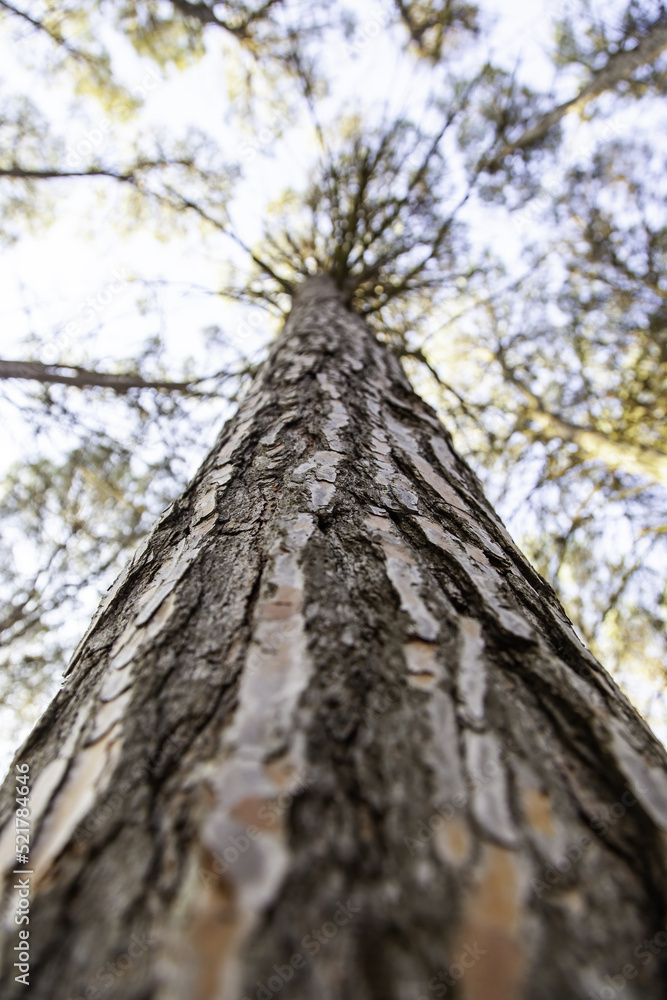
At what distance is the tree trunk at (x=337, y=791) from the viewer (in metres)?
0.37

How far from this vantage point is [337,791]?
0.47 m

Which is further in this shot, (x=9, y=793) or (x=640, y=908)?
(x=9, y=793)

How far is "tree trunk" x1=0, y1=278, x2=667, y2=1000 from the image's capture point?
370mm

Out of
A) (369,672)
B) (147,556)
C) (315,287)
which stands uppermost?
(315,287)

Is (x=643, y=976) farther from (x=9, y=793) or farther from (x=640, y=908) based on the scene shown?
(x=9, y=793)

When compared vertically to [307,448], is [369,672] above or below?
below

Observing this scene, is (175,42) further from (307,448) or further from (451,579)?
(451,579)

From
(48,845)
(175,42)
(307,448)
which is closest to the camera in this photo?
(48,845)

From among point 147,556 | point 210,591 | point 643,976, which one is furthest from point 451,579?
point 147,556

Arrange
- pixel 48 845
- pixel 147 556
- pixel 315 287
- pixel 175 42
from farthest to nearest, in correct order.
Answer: pixel 175 42 < pixel 315 287 < pixel 147 556 < pixel 48 845

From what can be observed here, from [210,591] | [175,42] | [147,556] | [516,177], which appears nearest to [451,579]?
[210,591]

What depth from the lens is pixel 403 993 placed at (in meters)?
0.35

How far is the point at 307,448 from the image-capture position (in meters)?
1.13

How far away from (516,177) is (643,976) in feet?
17.6
